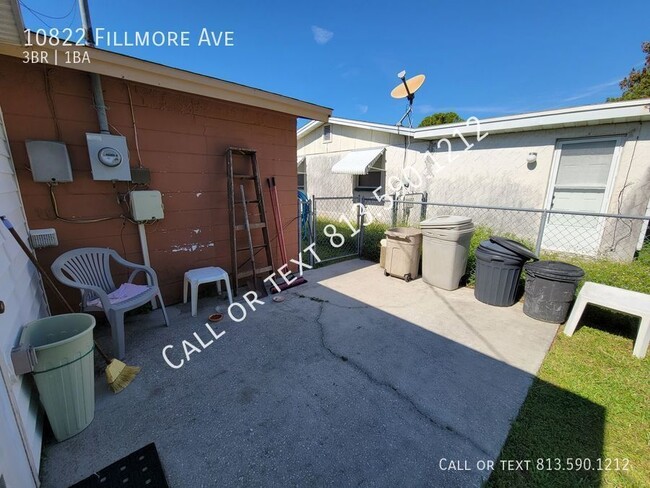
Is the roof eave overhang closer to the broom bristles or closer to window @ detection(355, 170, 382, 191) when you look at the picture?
window @ detection(355, 170, 382, 191)

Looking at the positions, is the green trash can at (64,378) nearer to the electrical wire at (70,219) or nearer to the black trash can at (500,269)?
the electrical wire at (70,219)

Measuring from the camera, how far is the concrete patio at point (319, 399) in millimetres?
1483

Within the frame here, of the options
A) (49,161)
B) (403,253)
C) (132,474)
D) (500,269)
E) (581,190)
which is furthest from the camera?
(581,190)

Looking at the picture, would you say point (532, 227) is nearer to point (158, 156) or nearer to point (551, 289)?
point (551, 289)

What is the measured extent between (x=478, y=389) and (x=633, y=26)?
6.91m

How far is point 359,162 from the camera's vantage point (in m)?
7.37

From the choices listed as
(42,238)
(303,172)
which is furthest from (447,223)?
(303,172)

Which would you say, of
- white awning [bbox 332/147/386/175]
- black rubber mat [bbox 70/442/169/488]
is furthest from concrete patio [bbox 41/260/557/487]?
white awning [bbox 332/147/386/175]

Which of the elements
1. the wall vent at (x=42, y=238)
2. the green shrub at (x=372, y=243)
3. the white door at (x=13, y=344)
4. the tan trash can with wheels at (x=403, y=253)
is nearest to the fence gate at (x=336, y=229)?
the green shrub at (x=372, y=243)

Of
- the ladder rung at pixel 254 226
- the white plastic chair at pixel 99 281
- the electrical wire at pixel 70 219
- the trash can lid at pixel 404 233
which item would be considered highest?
the electrical wire at pixel 70 219

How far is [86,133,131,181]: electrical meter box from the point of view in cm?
262

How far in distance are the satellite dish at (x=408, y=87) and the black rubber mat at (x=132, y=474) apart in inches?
293

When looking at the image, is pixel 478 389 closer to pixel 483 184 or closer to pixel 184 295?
pixel 184 295

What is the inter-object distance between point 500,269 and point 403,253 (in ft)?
4.53
